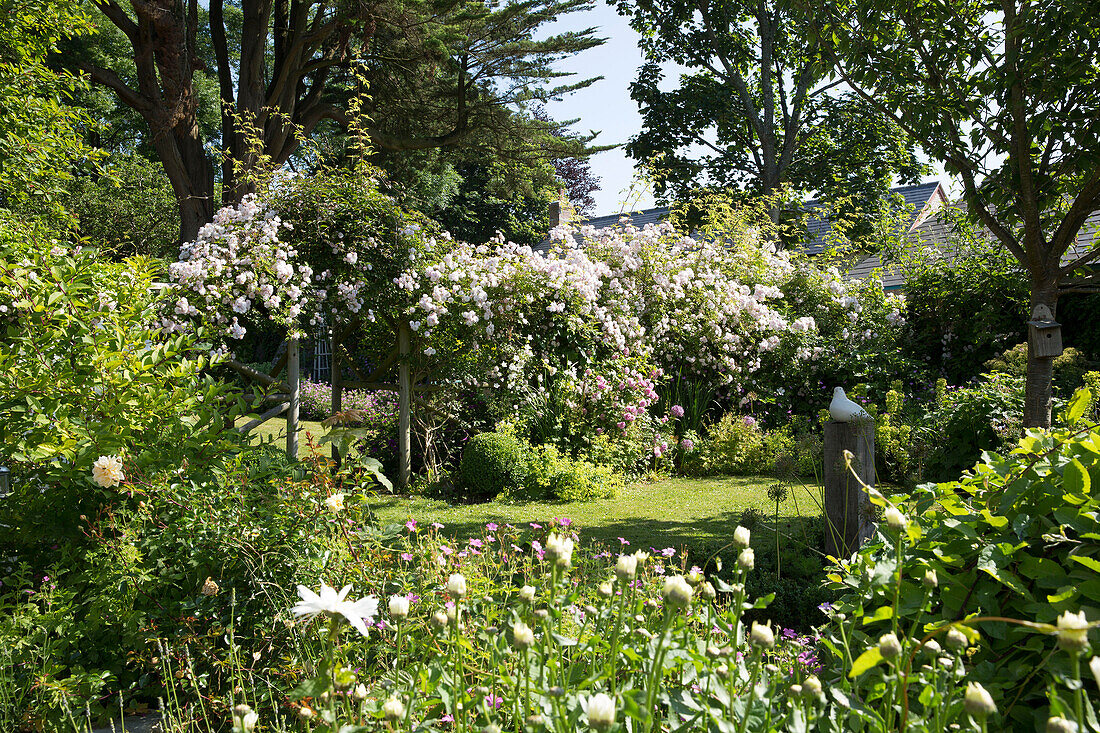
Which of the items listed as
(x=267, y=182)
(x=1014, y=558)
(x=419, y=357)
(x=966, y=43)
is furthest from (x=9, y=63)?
(x=1014, y=558)

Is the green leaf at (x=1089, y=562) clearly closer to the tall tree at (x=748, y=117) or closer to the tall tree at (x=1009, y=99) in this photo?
the tall tree at (x=1009, y=99)

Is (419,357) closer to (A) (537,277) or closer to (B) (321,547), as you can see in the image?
(A) (537,277)

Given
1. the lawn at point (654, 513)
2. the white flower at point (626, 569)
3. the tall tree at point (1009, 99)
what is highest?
the tall tree at point (1009, 99)

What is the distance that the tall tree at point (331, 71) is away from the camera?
8.99 m

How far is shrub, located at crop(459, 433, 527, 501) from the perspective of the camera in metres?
6.02

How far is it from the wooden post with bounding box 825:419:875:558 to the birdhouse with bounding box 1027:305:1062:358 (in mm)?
1141

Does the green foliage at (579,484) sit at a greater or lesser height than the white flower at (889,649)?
lesser

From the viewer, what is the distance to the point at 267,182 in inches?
247

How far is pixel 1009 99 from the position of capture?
362 cm

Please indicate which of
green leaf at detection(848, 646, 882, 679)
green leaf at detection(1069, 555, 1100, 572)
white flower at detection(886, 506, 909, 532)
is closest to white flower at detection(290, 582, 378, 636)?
green leaf at detection(848, 646, 882, 679)

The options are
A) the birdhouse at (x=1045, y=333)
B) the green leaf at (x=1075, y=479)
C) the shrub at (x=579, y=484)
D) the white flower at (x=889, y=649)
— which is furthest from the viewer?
the shrub at (x=579, y=484)

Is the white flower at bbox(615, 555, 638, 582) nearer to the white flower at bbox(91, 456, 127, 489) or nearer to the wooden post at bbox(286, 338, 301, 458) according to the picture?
the white flower at bbox(91, 456, 127, 489)

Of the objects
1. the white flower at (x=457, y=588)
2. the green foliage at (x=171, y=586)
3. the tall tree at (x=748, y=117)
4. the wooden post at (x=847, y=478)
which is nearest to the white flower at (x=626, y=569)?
the white flower at (x=457, y=588)

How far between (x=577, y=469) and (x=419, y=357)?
5.87 feet
